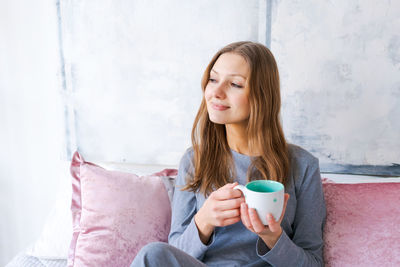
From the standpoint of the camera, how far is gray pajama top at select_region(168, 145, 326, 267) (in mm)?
1076

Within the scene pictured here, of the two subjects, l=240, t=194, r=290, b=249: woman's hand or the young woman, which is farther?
the young woman

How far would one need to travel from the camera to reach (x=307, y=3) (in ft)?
4.75

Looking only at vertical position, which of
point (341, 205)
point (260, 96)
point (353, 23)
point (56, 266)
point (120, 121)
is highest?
point (353, 23)

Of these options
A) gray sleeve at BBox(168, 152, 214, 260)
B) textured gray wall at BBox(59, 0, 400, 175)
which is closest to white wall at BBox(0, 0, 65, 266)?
textured gray wall at BBox(59, 0, 400, 175)

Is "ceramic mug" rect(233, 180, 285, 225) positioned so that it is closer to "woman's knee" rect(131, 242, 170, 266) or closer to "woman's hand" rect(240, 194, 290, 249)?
"woman's hand" rect(240, 194, 290, 249)

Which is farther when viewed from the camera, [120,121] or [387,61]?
[120,121]

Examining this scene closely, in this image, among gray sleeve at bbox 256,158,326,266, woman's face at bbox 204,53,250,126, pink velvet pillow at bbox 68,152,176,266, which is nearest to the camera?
gray sleeve at bbox 256,158,326,266

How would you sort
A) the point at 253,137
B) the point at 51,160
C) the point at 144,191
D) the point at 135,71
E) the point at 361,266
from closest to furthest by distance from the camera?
the point at 361,266, the point at 253,137, the point at 144,191, the point at 135,71, the point at 51,160

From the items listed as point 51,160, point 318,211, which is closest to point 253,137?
point 318,211

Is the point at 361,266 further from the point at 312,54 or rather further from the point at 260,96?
the point at 312,54

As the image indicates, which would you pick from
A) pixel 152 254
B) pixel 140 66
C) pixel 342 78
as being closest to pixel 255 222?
pixel 152 254

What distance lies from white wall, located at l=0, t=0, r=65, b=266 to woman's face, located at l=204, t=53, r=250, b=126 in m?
0.94

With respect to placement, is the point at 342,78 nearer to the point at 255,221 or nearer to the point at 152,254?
the point at 255,221

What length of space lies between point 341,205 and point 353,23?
2.29 feet
